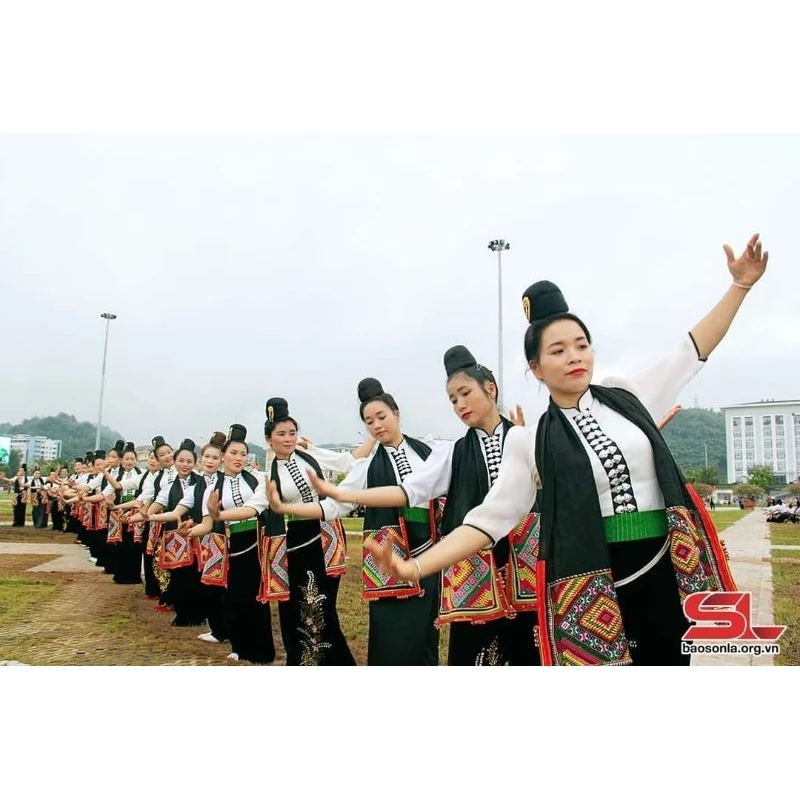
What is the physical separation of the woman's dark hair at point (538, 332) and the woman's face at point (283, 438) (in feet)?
7.11

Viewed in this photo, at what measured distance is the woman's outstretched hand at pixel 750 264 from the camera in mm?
2238

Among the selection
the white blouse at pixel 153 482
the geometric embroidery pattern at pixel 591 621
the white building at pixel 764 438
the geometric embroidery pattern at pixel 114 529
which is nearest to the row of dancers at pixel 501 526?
the geometric embroidery pattern at pixel 591 621

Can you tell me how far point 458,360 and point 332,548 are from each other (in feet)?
5.61

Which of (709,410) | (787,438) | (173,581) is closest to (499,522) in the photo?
(709,410)

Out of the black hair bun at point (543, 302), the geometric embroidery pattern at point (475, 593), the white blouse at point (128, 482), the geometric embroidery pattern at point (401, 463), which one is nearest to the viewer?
the black hair bun at point (543, 302)

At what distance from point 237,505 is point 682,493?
3304 millimetres

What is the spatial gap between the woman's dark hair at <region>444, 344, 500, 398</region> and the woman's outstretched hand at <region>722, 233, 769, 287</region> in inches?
43.3

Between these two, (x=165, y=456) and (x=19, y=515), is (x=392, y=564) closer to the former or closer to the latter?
(x=165, y=456)

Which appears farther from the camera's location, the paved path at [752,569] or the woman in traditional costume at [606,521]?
the paved path at [752,569]

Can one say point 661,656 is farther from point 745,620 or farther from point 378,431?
point 378,431

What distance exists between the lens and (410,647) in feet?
11.3

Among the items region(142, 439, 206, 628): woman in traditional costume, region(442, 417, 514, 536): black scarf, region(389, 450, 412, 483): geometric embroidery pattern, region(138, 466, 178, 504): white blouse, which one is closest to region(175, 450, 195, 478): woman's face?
region(142, 439, 206, 628): woman in traditional costume

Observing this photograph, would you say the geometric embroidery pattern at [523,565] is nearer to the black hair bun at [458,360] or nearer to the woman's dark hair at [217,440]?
the black hair bun at [458,360]

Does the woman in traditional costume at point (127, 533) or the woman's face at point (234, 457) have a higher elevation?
the woman's face at point (234, 457)
